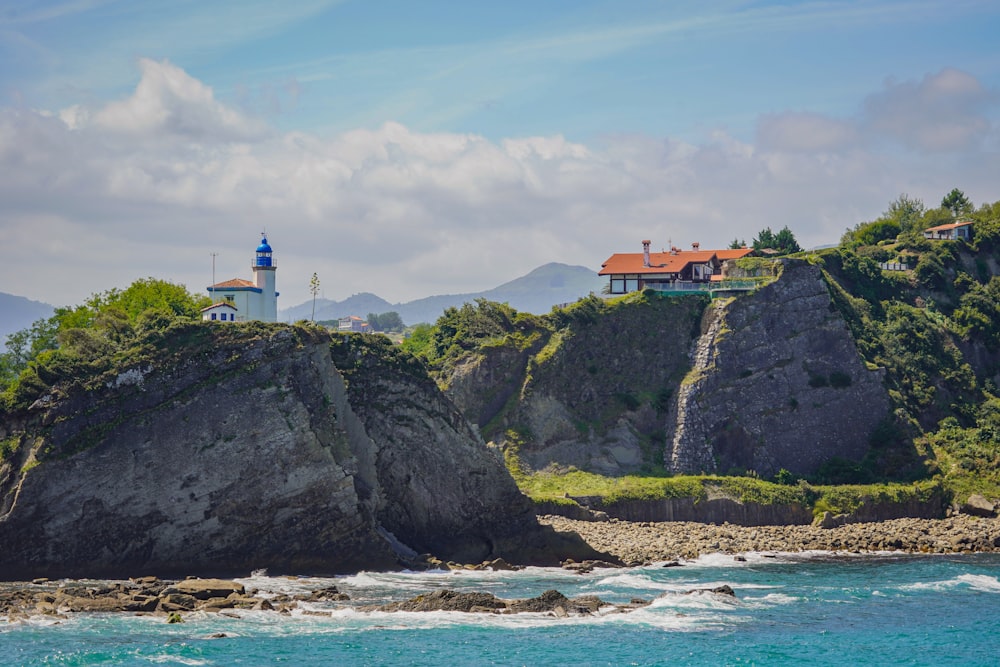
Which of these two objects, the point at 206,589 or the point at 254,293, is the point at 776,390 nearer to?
the point at 254,293

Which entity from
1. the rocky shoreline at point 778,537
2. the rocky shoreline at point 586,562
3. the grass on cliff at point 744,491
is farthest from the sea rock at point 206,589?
the grass on cliff at point 744,491

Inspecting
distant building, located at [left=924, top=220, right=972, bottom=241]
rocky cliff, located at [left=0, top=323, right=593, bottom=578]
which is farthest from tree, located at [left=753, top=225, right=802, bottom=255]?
rocky cliff, located at [left=0, top=323, right=593, bottom=578]

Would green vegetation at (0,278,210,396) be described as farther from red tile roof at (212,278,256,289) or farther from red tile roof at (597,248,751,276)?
red tile roof at (597,248,751,276)

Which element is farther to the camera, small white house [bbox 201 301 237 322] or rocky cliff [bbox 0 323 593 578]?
small white house [bbox 201 301 237 322]

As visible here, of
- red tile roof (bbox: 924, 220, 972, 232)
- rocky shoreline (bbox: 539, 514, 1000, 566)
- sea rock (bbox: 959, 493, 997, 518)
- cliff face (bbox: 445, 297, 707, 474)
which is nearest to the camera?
rocky shoreline (bbox: 539, 514, 1000, 566)

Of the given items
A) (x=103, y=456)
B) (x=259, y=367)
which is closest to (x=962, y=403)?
(x=259, y=367)

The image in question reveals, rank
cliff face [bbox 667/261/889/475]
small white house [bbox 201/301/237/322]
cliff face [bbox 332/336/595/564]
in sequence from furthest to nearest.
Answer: cliff face [bbox 667/261/889/475] < small white house [bbox 201/301/237/322] < cliff face [bbox 332/336/595/564]

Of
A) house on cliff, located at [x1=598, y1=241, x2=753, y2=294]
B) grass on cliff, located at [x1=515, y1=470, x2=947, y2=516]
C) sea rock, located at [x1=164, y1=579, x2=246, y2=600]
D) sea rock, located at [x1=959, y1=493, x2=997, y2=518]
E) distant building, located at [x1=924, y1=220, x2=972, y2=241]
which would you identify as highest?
distant building, located at [x1=924, y1=220, x2=972, y2=241]

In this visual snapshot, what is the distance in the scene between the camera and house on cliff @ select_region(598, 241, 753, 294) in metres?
100

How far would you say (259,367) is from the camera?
2630 inches

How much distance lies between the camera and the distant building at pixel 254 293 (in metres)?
76.2

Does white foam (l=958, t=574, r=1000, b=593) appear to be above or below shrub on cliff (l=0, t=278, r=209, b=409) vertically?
below

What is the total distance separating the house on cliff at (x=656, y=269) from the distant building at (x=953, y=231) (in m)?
24.3

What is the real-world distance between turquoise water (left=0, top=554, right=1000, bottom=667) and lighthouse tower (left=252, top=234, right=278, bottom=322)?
780 inches
